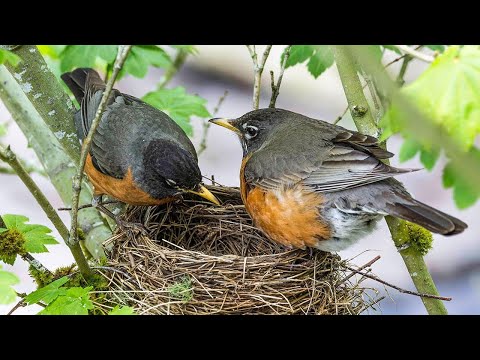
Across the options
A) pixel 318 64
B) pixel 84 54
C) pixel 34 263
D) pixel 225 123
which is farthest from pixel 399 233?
pixel 84 54

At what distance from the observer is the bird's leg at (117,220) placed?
3.71 m

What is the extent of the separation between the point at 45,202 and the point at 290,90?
157 inches

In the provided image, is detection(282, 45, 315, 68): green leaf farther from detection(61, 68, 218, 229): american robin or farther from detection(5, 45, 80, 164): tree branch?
detection(5, 45, 80, 164): tree branch

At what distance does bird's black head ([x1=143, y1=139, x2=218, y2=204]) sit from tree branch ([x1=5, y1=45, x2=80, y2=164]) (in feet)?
1.53

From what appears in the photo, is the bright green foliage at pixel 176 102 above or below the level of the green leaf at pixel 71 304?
above

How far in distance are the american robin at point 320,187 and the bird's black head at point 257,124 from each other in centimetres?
8

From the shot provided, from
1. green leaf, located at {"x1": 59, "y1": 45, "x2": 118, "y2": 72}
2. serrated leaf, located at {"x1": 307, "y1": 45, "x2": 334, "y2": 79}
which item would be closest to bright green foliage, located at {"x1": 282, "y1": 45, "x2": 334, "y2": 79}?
serrated leaf, located at {"x1": 307, "y1": 45, "x2": 334, "y2": 79}

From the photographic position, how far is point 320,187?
3369 millimetres

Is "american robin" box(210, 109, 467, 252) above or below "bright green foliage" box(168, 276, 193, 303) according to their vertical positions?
above

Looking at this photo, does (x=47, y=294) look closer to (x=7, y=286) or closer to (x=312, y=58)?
(x=7, y=286)

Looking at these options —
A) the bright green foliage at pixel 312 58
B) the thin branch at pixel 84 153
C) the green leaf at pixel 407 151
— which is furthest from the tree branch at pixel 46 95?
the green leaf at pixel 407 151

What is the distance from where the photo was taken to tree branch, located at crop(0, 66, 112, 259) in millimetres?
3961

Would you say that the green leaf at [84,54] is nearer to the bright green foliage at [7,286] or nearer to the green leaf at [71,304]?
the green leaf at [71,304]

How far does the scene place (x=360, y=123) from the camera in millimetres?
3320
